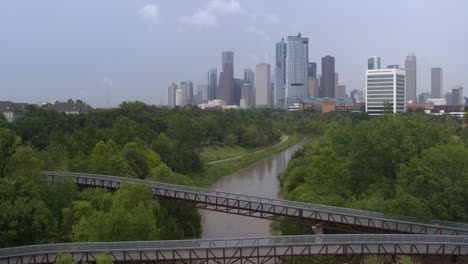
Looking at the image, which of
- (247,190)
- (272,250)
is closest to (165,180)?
(247,190)

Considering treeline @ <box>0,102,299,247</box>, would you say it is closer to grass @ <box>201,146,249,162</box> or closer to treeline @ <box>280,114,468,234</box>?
treeline @ <box>280,114,468,234</box>

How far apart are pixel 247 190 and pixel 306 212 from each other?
21556 millimetres

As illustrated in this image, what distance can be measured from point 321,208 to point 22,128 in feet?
144

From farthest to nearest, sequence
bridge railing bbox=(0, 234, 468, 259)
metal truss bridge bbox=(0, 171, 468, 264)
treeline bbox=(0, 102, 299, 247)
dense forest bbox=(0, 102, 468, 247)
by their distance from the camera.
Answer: dense forest bbox=(0, 102, 468, 247), treeline bbox=(0, 102, 299, 247), metal truss bridge bbox=(0, 171, 468, 264), bridge railing bbox=(0, 234, 468, 259)

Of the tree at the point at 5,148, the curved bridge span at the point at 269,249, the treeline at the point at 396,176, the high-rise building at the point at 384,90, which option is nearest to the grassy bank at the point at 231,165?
the treeline at the point at 396,176

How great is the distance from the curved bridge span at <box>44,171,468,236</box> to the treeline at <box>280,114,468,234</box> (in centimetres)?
67

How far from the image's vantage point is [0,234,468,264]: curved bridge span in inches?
874

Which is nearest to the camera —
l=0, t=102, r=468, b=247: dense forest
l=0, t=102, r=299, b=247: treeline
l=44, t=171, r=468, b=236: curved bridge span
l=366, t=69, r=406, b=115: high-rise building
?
l=0, t=102, r=299, b=247: treeline

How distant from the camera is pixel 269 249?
2308 centimetres

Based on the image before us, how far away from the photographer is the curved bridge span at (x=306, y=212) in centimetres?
2680

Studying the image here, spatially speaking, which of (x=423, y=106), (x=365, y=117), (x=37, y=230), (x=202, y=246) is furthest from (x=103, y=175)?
(x=423, y=106)

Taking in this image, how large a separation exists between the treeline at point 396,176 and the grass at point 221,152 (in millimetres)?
33685

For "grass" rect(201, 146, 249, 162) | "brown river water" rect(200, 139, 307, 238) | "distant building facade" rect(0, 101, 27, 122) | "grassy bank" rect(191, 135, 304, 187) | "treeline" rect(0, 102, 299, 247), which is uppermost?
"distant building facade" rect(0, 101, 27, 122)

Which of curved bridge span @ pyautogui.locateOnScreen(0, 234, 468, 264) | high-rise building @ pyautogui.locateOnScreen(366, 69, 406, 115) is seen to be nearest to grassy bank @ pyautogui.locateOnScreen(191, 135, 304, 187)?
curved bridge span @ pyautogui.locateOnScreen(0, 234, 468, 264)
